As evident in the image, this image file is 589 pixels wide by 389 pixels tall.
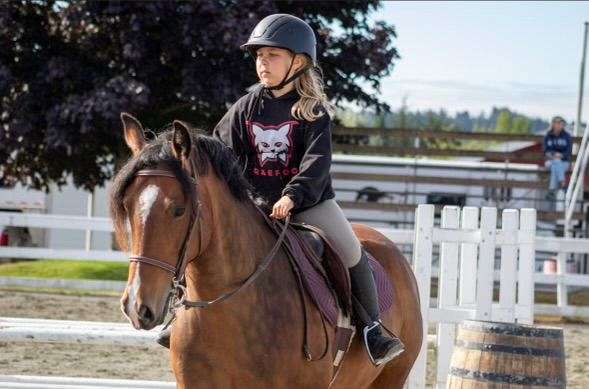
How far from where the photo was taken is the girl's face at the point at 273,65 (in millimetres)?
5691

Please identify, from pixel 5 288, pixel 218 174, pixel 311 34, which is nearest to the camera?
pixel 218 174

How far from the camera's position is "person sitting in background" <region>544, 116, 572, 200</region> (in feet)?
73.1

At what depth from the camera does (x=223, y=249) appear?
5176 mm

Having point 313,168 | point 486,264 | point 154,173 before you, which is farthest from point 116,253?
point 154,173

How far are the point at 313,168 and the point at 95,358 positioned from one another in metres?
6.39

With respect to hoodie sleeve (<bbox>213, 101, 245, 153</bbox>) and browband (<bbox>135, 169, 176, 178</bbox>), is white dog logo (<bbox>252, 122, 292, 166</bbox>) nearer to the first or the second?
hoodie sleeve (<bbox>213, 101, 245, 153</bbox>)

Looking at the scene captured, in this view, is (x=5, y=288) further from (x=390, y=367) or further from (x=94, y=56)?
(x=390, y=367)

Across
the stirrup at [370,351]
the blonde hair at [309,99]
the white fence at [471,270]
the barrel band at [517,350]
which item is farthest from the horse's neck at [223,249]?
the white fence at [471,270]

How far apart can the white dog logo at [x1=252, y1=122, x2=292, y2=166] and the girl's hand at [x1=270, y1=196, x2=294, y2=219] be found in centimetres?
32

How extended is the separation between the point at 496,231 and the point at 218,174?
11.4 feet

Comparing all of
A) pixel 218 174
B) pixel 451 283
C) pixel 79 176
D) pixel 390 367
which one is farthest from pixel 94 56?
pixel 218 174

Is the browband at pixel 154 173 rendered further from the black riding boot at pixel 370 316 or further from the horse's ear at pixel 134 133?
the black riding boot at pixel 370 316

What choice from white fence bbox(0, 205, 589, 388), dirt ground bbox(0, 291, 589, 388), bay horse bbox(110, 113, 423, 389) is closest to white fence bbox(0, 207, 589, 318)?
dirt ground bbox(0, 291, 589, 388)

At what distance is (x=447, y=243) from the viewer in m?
8.38
